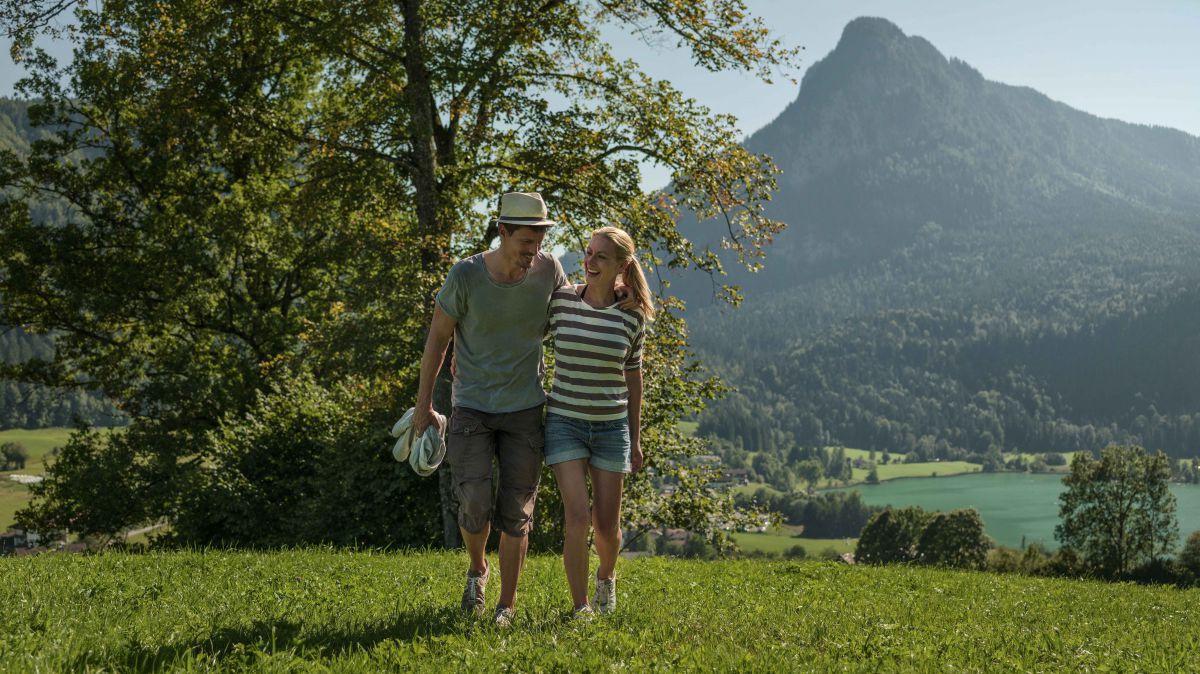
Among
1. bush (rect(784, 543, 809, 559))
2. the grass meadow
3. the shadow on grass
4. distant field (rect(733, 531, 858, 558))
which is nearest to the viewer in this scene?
the shadow on grass

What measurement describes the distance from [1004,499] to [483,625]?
163 meters

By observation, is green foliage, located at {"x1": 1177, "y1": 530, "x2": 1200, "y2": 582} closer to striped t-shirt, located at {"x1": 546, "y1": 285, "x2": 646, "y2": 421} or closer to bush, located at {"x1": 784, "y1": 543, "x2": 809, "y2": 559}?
striped t-shirt, located at {"x1": 546, "y1": 285, "x2": 646, "y2": 421}

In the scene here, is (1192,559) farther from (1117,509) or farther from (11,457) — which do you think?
(11,457)

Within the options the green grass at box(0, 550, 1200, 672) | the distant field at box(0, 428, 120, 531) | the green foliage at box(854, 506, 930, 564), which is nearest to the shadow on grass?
the green grass at box(0, 550, 1200, 672)

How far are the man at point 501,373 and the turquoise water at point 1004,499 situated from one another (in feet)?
354

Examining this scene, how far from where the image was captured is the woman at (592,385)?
506 cm

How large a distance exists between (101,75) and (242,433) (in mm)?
10920

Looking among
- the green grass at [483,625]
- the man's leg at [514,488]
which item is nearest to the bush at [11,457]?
the green grass at [483,625]

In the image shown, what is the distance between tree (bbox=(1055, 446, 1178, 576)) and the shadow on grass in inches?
2014

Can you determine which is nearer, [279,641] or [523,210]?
[279,641]

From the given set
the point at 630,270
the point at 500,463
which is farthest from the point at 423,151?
the point at 500,463

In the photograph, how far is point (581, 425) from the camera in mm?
5117

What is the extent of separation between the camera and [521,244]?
16.2 ft

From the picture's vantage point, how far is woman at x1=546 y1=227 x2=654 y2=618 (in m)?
5.06
